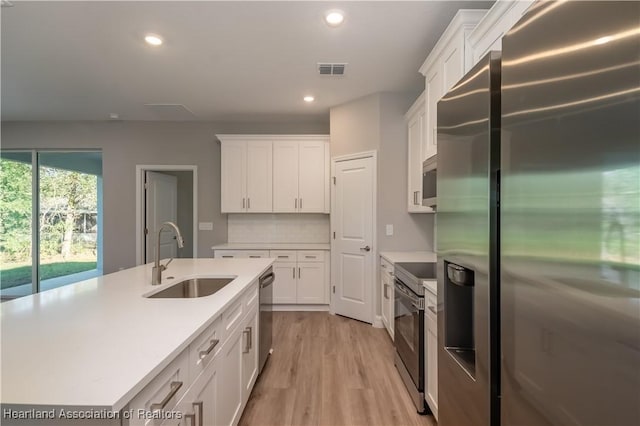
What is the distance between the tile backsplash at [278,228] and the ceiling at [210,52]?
1688mm

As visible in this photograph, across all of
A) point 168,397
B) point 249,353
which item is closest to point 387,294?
point 249,353

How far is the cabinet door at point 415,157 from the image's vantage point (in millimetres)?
3178

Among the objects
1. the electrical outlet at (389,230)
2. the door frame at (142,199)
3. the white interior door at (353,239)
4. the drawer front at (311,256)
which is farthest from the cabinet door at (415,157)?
the door frame at (142,199)

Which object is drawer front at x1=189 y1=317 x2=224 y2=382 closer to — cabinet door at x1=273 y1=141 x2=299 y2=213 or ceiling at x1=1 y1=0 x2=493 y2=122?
ceiling at x1=1 y1=0 x2=493 y2=122

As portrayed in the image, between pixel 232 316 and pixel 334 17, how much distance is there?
7.44 feet

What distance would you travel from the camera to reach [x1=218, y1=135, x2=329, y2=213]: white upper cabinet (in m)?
4.52

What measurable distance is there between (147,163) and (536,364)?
5616mm

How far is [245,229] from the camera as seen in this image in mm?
4926

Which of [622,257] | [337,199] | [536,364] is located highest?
[337,199]

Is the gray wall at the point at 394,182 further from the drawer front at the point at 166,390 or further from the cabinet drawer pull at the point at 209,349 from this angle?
the drawer front at the point at 166,390

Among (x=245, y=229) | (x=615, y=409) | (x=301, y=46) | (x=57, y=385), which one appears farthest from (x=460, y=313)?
(x=245, y=229)

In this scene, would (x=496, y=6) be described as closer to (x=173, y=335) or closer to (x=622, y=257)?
(x=622, y=257)

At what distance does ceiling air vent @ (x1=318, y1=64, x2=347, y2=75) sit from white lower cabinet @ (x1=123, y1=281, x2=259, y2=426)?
231 centimetres

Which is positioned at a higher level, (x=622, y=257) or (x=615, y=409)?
(x=622, y=257)
